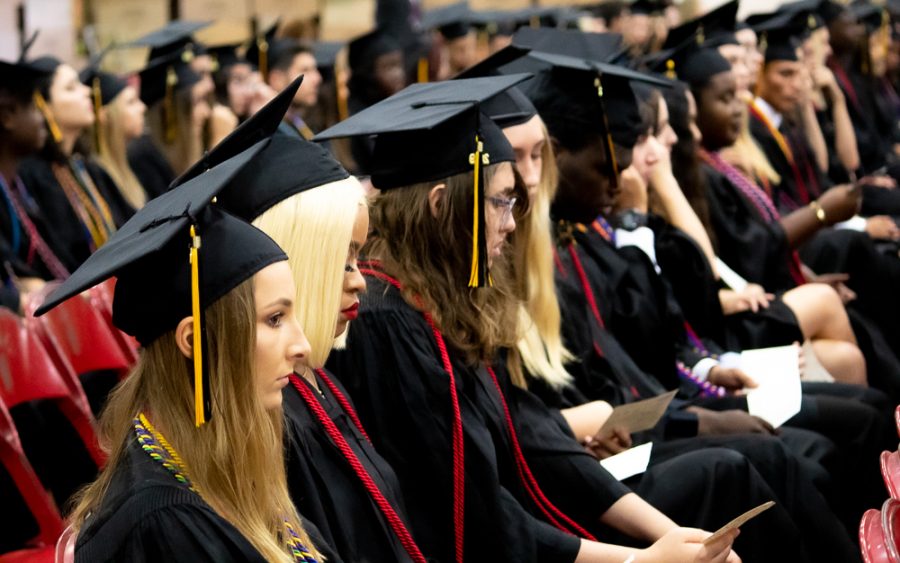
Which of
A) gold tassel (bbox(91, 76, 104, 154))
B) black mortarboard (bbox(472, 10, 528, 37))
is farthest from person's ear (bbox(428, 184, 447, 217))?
black mortarboard (bbox(472, 10, 528, 37))

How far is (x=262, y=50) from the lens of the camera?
8.35m

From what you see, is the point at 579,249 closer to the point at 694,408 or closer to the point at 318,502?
the point at 694,408

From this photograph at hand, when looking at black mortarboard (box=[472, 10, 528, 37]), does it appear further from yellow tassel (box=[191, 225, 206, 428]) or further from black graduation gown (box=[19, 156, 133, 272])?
yellow tassel (box=[191, 225, 206, 428])

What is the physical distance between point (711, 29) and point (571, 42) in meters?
1.68

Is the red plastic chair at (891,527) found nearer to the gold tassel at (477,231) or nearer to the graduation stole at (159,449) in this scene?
the gold tassel at (477,231)

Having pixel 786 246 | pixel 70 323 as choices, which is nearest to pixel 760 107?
pixel 786 246

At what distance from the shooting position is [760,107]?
7.27m

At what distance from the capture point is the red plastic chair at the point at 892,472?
252cm

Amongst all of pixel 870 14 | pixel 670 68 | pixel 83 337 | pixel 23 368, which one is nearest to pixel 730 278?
pixel 670 68

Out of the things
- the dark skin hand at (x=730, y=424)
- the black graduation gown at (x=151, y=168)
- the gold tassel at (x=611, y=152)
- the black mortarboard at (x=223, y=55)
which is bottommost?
the black graduation gown at (x=151, y=168)

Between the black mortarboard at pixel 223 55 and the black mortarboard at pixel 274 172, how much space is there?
5490 millimetres

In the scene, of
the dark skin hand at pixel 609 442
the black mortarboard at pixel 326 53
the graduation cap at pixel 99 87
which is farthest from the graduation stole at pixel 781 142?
the dark skin hand at pixel 609 442

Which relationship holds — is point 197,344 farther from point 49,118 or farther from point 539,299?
point 49,118

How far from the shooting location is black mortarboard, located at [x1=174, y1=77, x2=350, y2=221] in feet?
7.98
